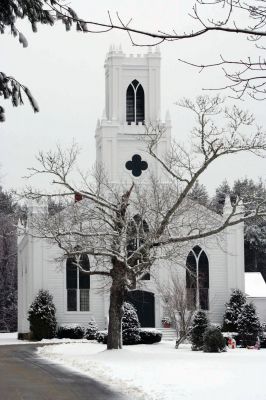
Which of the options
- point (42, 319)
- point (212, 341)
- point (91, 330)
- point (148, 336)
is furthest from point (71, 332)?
point (212, 341)

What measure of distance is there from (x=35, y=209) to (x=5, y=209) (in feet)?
123

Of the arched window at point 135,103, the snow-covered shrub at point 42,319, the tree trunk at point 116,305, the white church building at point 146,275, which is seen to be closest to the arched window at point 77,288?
the white church building at point 146,275

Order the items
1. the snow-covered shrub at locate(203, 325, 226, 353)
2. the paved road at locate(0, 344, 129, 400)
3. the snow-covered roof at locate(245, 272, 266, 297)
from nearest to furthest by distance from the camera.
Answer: the paved road at locate(0, 344, 129, 400) → the snow-covered shrub at locate(203, 325, 226, 353) → the snow-covered roof at locate(245, 272, 266, 297)

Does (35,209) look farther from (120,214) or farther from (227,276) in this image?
(120,214)

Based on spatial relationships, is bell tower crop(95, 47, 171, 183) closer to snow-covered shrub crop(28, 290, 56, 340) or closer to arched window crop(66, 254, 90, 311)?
arched window crop(66, 254, 90, 311)

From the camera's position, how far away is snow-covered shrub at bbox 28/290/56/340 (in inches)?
1896

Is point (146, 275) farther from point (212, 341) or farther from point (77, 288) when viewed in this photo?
point (212, 341)

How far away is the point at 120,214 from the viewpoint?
3125cm

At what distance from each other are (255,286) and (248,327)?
1775 centimetres

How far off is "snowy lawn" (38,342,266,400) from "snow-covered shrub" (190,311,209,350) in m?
5.54

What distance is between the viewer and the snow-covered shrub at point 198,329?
34.4 metres

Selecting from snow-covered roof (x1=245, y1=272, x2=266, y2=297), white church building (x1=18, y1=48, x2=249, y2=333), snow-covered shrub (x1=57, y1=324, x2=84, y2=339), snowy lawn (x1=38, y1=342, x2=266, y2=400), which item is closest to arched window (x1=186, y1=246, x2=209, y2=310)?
white church building (x1=18, y1=48, x2=249, y2=333)

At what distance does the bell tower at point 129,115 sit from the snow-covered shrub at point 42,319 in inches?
396

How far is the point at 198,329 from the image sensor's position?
3578cm
